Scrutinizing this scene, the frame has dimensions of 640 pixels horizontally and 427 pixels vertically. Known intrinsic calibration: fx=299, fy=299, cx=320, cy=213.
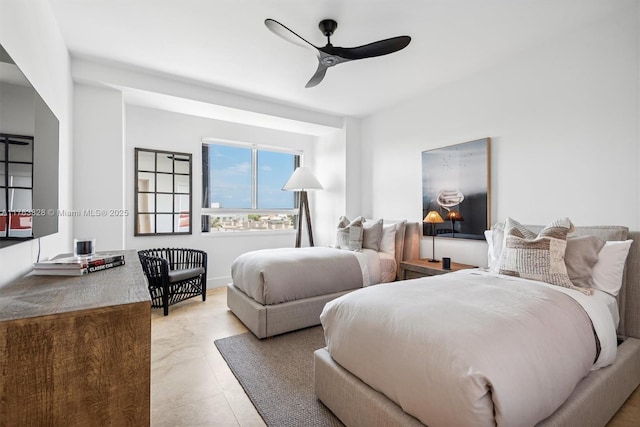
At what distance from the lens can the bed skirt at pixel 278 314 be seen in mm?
2605

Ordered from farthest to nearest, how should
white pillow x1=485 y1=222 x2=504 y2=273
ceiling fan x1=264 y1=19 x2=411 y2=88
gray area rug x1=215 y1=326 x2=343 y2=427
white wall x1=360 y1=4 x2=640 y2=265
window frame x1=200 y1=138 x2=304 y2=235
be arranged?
window frame x1=200 y1=138 x2=304 y2=235 → white pillow x1=485 y1=222 x2=504 y2=273 → white wall x1=360 y1=4 x2=640 y2=265 → ceiling fan x1=264 y1=19 x2=411 y2=88 → gray area rug x1=215 y1=326 x2=343 y2=427

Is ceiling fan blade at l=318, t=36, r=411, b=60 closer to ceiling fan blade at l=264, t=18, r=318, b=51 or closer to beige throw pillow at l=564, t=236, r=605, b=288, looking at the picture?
ceiling fan blade at l=264, t=18, r=318, b=51

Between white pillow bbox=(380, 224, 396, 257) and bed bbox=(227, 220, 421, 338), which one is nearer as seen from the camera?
bed bbox=(227, 220, 421, 338)

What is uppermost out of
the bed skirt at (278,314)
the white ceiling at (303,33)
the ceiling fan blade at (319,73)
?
the white ceiling at (303,33)

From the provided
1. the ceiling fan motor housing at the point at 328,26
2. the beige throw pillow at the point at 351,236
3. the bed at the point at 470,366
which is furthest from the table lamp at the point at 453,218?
the ceiling fan motor housing at the point at 328,26

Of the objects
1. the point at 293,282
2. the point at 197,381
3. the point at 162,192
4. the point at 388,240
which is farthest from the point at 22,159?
the point at 388,240

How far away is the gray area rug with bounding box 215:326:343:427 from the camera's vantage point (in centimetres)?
167

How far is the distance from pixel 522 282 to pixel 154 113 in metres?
4.47

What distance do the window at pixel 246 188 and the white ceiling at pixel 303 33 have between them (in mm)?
1443

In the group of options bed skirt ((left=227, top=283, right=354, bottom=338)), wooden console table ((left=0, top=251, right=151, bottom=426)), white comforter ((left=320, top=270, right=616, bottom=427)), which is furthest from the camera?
bed skirt ((left=227, top=283, right=354, bottom=338))

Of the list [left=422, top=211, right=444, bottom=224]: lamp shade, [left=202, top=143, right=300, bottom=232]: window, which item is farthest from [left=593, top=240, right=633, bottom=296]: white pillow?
[left=202, top=143, right=300, bottom=232]: window

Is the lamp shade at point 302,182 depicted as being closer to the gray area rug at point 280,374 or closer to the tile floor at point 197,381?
the tile floor at point 197,381

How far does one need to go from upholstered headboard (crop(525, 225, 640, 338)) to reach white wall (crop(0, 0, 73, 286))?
3.57m

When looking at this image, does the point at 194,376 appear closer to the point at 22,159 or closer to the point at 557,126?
the point at 22,159
